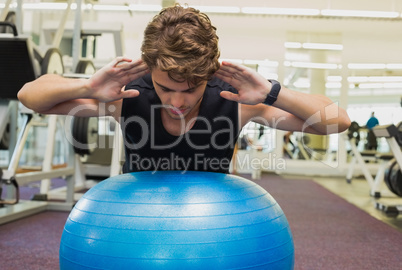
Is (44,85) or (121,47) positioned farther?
(121,47)

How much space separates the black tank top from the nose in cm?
15

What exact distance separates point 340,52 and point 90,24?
530cm

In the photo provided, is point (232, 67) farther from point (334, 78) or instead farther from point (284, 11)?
point (334, 78)

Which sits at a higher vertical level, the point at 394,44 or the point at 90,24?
the point at 394,44

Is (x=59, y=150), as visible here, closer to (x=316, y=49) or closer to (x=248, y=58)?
(x=248, y=58)

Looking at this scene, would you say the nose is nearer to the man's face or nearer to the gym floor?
the man's face

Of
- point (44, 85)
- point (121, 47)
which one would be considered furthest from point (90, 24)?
point (44, 85)

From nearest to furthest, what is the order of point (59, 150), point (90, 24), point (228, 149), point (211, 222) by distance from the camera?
point (211, 222) → point (228, 149) → point (90, 24) → point (59, 150)

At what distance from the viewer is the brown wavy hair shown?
945mm

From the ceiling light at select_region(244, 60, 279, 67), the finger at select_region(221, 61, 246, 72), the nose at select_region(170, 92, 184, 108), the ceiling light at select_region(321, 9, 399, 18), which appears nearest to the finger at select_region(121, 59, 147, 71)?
the nose at select_region(170, 92, 184, 108)

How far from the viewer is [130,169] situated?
4.38 feet

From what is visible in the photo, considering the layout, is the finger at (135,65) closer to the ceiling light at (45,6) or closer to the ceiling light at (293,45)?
the ceiling light at (45,6)

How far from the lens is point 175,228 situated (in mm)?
822

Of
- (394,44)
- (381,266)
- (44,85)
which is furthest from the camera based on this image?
(394,44)
